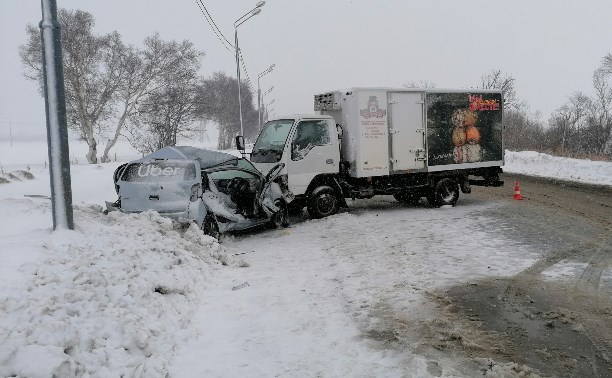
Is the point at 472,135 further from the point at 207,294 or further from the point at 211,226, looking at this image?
the point at 207,294

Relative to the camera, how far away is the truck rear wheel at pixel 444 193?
13.0 metres

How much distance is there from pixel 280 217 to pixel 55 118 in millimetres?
6016

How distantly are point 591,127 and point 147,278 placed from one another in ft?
218

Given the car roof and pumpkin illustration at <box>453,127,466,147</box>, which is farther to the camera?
pumpkin illustration at <box>453,127,466,147</box>

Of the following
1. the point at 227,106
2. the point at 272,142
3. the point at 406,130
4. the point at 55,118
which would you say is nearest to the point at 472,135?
the point at 406,130

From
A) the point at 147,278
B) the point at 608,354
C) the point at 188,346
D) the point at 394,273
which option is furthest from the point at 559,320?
the point at 147,278

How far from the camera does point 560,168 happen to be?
2422cm

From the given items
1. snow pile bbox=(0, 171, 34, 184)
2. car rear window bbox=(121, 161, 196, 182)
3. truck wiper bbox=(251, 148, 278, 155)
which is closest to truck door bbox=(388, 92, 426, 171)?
truck wiper bbox=(251, 148, 278, 155)

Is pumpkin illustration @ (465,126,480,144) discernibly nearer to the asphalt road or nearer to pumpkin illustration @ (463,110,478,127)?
pumpkin illustration @ (463,110,478,127)

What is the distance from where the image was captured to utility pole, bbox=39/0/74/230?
5.42 metres

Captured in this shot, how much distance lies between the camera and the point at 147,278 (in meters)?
5.33

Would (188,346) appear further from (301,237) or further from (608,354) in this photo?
(301,237)

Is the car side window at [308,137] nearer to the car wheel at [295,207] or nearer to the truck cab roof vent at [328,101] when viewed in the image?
the truck cab roof vent at [328,101]

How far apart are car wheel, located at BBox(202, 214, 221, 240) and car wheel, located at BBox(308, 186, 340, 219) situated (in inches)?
120
